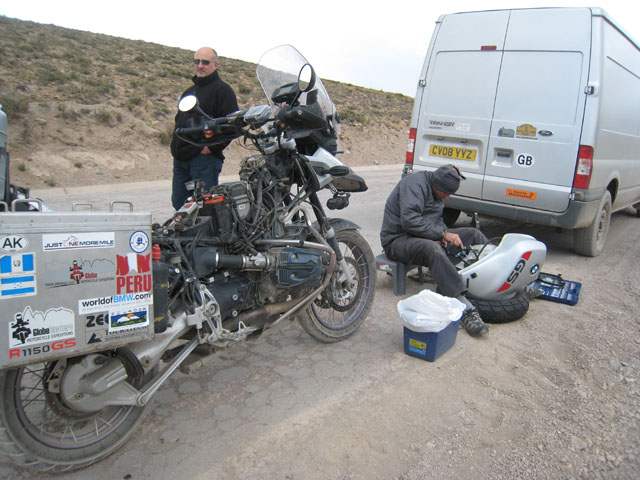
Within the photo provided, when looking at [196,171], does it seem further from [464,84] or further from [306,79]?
[464,84]

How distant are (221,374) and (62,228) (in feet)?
5.53

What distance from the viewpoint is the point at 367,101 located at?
34.5m

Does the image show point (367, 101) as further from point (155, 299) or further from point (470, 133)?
point (155, 299)

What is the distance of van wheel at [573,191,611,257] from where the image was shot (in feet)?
20.9

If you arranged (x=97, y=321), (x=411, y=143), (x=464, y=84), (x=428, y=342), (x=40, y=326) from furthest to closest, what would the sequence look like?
(x=411, y=143) → (x=464, y=84) → (x=428, y=342) → (x=97, y=321) → (x=40, y=326)

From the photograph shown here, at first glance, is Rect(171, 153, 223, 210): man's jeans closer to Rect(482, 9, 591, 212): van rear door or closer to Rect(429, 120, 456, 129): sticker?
Rect(429, 120, 456, 129): sticker

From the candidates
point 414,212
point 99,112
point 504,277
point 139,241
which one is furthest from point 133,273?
point 99,112

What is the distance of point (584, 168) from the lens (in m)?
5.66

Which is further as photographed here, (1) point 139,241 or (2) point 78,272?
(1) point 139,241

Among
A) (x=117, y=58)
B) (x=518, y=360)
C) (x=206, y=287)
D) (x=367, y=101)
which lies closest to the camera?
(x=206, y=287)

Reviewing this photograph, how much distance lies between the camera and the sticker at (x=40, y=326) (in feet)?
6.40

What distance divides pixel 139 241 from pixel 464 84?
17.1 ft

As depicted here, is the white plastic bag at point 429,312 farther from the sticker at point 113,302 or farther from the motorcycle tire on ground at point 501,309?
the sticker at point 113,302

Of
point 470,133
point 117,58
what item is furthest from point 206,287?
point 117,58
